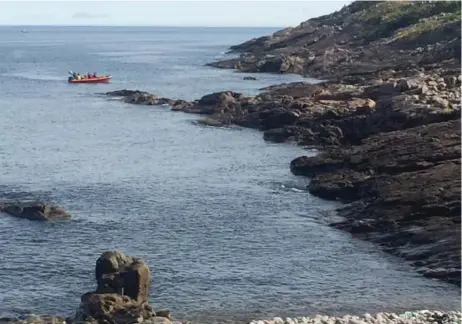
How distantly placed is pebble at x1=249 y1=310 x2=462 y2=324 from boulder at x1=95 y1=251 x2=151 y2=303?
5.42 metres

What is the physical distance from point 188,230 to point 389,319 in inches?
692

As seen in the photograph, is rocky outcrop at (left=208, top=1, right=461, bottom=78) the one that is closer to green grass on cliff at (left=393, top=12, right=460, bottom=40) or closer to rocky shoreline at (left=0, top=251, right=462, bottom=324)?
green grass on cliff at (left=393, top=12, right=460, bottom=40)

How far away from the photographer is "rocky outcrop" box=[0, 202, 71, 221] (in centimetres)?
4841

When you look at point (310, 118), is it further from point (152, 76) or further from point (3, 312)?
point (152, 76)

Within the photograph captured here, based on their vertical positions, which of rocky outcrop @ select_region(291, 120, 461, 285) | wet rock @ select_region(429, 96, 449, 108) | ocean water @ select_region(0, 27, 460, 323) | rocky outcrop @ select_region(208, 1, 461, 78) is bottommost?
ocean water @ select_region(0, 27, 460, 323)

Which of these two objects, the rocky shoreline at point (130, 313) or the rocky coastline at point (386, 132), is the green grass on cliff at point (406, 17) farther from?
the rocky shoreline at point (130, 313)

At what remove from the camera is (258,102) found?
8994 cm

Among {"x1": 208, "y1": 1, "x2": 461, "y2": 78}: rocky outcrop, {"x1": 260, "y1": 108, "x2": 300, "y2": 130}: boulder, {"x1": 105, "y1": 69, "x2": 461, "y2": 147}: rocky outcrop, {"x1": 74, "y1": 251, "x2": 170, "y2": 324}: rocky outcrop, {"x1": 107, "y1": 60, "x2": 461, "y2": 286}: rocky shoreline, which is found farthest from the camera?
{"x1": 208, "y1": 1, "x2": 461, "y2": 78}: rocky outcrop

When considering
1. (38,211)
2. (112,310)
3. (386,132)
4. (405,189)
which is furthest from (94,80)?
(112,310)

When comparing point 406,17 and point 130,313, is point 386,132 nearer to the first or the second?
point 130,313

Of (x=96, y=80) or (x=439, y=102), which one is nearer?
(x=439, y=102)

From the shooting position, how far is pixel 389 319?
103 feet

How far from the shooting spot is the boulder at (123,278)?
34531 mm

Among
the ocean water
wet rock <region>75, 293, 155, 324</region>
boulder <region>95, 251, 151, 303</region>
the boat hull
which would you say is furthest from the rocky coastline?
the boat hull
